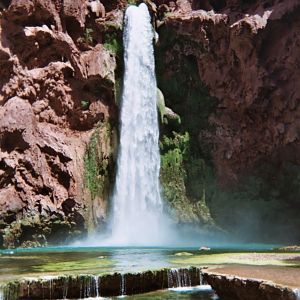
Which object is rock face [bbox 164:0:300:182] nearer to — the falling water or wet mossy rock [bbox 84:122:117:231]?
wet mossy rock [bbox 84:122:117:231]

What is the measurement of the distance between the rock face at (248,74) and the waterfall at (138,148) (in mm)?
2516

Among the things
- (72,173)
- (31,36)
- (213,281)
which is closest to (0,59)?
(31,36)

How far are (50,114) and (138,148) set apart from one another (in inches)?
236

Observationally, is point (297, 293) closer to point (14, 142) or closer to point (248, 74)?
point (14, 142)

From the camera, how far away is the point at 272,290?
8930 millimetres

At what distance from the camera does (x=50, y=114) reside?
29562mm

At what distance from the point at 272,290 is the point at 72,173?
2036 cm

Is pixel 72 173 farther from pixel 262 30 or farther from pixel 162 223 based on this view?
pixel 262 30

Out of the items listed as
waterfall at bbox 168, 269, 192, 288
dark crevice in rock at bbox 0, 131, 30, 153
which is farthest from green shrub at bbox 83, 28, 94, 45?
waterfall at bbox 168, 269, 192, 288

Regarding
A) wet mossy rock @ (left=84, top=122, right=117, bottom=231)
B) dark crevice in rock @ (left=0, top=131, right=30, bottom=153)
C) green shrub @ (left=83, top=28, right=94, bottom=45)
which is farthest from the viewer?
green shrub @ (left=83, top=28, right=94, bottom=45)

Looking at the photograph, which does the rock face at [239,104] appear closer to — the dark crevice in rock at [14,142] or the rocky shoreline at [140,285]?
the dark crevice in rock at [14,142]

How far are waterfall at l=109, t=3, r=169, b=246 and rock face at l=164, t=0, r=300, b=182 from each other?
2516 mm

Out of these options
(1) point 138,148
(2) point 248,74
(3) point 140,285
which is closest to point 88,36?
(1) point 138,148

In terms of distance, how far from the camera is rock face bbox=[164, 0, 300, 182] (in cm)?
3006
